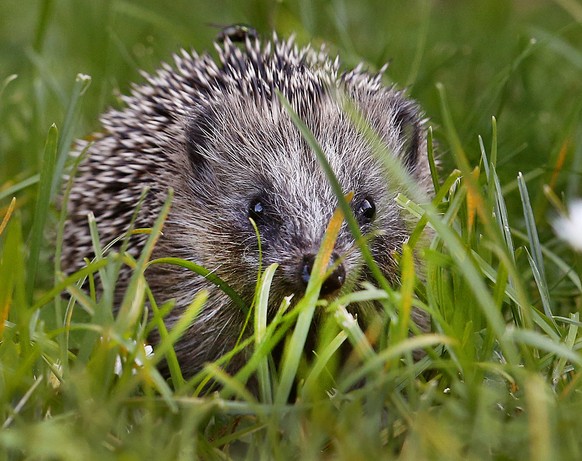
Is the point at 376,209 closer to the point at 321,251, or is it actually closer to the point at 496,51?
the point at 321,251

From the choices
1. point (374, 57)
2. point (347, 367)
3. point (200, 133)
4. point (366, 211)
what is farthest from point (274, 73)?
point (374, 57)

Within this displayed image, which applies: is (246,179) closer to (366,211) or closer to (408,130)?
(366,211)

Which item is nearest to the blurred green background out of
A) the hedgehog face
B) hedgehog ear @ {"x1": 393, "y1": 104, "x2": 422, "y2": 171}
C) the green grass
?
hedgehog ear @ {"x1": 393, "y1": 104, "x2": 422, "y2": 171}

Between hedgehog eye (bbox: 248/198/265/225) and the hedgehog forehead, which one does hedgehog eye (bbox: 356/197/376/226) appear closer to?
hedgehog eye (bbox: 248/198/265/225)

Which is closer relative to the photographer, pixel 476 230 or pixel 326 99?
pixel 476 230

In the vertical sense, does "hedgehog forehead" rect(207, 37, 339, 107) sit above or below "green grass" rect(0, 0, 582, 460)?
above

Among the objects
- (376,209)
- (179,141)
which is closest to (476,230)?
(376,209)

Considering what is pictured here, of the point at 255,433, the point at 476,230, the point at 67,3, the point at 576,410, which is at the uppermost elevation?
the point at 67,3
